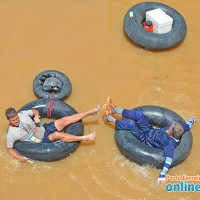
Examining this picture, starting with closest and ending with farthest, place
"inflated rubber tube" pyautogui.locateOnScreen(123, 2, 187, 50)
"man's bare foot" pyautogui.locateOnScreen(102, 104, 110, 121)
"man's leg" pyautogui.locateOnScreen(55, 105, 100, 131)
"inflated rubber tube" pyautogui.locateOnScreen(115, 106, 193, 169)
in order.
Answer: "inflated rubber tube" pyautogui.locateOnScreen(115, 106, 193, 169), "man's leg" pyautogui.locateOnScreen(55, 105, 100, 131), "man's bare foot" pyautogui.locateOnScreen(102, 104, 110, 121), "inflated rubber tube" pyautogui.locateOnScreen(123, 2, 187, 50)

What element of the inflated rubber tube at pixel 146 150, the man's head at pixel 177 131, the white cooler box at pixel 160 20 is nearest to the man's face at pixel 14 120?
the inflated rubber tube at pixel 146 150

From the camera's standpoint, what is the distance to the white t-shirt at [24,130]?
17.9ft

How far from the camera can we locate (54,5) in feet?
28.7

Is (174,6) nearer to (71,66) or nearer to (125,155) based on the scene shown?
(71,66)

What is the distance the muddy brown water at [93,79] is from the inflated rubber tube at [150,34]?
251 millimetres

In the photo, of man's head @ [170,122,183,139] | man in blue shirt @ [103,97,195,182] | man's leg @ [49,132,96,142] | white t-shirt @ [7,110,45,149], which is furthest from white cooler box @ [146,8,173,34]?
white t-shirt @ [7,110,45,149]

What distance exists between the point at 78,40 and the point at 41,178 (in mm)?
3780

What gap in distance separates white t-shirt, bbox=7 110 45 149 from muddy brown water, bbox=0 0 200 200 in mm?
534

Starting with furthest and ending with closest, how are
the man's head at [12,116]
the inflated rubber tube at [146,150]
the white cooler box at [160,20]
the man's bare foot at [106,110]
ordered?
the white cooler box at [160,20] → the man's bare foot at [106,110] → the inflated rubber tube at [146,150] → the man's head at [12,116]

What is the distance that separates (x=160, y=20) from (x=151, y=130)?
10.4 feet

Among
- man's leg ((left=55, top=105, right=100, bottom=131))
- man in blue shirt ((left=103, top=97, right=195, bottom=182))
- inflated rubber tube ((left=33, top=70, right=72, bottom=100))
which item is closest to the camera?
man in blue shirt ((left=103, top=97, right=195, bottom=182))

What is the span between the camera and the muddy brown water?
5.55 meters

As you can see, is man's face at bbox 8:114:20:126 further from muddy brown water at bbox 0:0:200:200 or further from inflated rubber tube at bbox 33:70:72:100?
inflated rubber tube at bbox 33:70:72:100

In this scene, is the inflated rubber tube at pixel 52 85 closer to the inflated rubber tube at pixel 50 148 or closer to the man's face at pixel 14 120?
the inflated rubber tube at pixel 50 148
